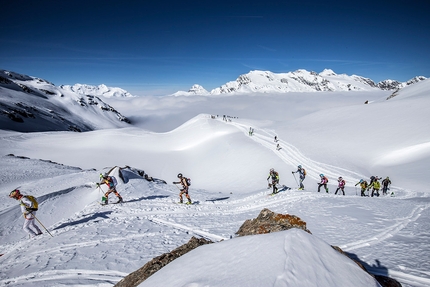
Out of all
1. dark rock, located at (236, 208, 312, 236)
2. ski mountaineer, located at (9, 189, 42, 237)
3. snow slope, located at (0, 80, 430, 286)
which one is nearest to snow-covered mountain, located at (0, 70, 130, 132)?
snow slope, located at (0, 80, 430, 286)

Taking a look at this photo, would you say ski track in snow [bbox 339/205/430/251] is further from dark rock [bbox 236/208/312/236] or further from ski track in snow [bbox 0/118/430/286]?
dark rock [bbox 236/208/312/236]

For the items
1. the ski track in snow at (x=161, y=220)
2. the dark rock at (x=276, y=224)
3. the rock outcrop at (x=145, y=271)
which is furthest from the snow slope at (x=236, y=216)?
the dark rock at (x=276, y=224)

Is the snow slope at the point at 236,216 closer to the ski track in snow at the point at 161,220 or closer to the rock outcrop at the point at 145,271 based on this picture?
the ski track in snow at the point at 161,220

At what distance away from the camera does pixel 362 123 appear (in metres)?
39.6

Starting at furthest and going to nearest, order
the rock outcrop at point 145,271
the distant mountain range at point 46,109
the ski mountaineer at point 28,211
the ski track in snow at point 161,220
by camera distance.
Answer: the distant mountain range at point 46,109 → the ski mountaineer at point 28,211 → the ski track in snow at point 161,220 → the rock outcrop at point 145,271

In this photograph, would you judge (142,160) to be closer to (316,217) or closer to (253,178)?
(253,178)

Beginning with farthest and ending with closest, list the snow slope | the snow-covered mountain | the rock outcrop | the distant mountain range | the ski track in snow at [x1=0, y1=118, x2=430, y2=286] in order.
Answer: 1. the snow-covered mountain
2. the distant mountain range
3. the ski track in snow at [x1=0, y1=118, x2=430, y2=286]
4. the rock outcrop
5. the snow slope

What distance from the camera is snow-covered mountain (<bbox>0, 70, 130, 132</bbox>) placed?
275ft

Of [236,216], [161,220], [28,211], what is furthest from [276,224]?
[28,211]

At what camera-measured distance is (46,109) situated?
119 meters

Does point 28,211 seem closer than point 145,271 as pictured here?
No

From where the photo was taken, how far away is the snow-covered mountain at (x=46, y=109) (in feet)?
275

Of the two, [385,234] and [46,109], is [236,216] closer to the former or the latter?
[385,234]

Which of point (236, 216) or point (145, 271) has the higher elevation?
point (145, 271)
